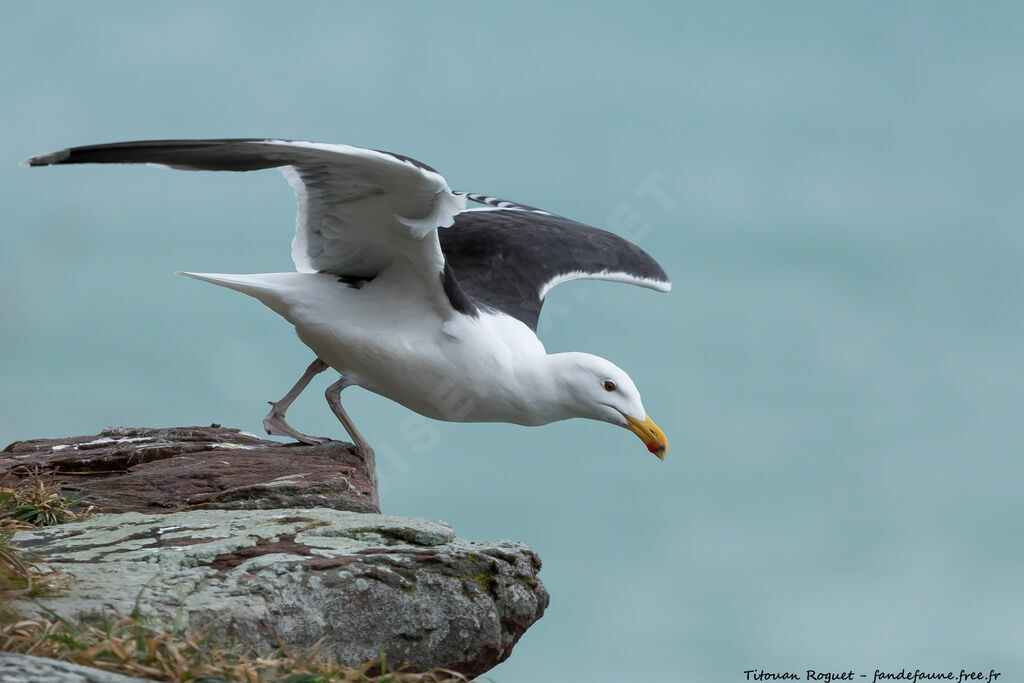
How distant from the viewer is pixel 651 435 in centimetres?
756

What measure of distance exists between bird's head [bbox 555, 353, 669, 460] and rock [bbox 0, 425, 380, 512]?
1457 mm

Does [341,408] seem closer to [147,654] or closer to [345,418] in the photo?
[345,418]

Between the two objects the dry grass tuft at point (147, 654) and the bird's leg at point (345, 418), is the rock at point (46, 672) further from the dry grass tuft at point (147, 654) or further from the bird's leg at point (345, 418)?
the bird's leg at point (345, 418)

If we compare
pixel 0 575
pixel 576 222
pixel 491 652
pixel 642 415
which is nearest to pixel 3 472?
pixel 0 575

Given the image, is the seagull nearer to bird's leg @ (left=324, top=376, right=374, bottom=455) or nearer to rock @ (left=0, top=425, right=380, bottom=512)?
bird's leg @ (left=324, top=376, right=374, bottom=455)

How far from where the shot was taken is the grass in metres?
4.12

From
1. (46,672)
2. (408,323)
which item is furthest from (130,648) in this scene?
(408,323)

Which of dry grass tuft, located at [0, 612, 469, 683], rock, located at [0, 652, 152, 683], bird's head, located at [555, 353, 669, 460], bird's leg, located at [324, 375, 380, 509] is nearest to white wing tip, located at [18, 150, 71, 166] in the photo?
dry grass tuft, located at [0, 612, 469, 683]

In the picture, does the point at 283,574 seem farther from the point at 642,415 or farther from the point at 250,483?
the point at 642,415

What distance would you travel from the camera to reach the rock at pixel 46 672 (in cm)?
368

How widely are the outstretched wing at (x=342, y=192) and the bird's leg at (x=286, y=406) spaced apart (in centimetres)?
101

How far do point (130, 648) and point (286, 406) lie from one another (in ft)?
14.5

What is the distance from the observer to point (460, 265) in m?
8.93

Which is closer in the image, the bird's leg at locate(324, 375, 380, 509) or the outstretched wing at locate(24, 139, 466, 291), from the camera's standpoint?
Result: the outstretched wing at locate(24, 139, 466, 291)
